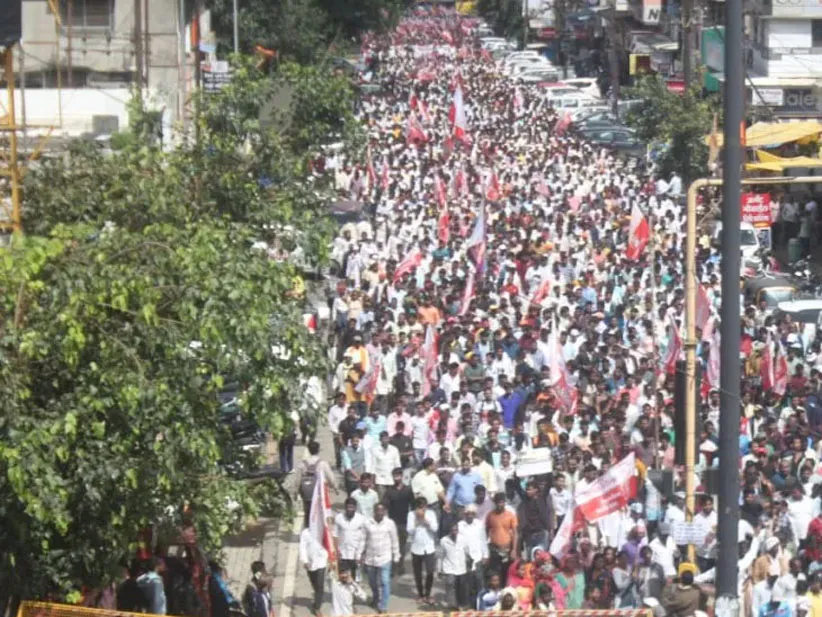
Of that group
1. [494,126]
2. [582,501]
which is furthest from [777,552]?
[494,126]

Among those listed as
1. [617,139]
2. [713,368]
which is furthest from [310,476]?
[617,139]

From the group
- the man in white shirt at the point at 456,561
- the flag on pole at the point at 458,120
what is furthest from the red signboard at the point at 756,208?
the flag on pole at the point at 458,120

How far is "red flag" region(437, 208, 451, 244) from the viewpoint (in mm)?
32797

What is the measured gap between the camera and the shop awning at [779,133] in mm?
35844

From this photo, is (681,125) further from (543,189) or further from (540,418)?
(540,418)

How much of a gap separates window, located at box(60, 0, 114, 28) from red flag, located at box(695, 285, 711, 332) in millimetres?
19870

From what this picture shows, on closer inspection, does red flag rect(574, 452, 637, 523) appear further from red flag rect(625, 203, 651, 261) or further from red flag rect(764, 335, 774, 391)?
red flag rect(625, 203, 651, 261)

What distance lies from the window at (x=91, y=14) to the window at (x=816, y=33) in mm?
19845

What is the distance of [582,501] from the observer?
1609 centimetres

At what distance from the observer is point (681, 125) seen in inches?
Result: 1516

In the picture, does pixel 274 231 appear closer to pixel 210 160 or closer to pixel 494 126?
pixel 210 160

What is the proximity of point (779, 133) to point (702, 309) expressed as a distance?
50.1 ft

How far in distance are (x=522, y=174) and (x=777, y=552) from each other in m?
27.3

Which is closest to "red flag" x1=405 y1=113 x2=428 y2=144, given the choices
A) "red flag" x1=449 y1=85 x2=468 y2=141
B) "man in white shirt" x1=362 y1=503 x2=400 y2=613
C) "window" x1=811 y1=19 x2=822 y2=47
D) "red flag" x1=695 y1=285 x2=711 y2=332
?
"red flag" x1=449 y1=85 x2=468 y2=141
